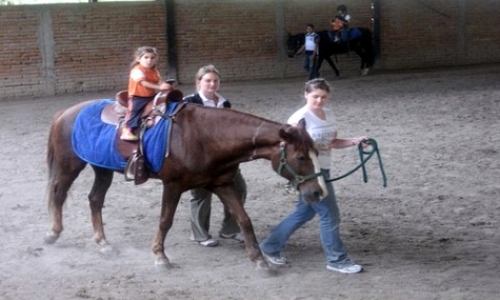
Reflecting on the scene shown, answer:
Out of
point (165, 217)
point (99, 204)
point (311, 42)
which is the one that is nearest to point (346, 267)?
point (165, 217)

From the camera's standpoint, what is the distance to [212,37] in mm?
22672

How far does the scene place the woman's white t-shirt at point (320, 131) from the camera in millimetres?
6055

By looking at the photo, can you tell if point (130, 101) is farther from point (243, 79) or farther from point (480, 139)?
point (243, 79)

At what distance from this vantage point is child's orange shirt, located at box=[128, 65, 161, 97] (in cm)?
644

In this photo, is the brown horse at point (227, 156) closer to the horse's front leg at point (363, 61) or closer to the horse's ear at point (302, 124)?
the horse's ear at point (302, 124)

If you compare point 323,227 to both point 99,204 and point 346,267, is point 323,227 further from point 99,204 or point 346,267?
point 99,204

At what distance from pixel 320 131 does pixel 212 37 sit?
16.9 m

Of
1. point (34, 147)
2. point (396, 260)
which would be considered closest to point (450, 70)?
point (34, 147)

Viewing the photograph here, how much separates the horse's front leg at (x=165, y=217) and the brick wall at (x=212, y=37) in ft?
47.9

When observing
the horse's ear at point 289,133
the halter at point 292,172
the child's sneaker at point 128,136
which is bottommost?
the halter at point 292,172

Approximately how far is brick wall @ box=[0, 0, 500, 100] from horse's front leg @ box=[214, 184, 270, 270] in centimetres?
1481

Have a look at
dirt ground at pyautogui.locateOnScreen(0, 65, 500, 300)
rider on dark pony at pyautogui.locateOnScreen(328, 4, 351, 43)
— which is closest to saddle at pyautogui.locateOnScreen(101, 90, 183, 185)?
dirt ground at pyautogui.locateOnScreen(0, 65, 500, 300)

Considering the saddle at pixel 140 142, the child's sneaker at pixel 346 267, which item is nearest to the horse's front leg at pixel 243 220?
the child's sneaker at pixel 346 267

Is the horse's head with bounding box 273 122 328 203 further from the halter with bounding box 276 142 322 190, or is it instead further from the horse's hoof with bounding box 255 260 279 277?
the horse's hoof with bounding box 255 260 279 277
